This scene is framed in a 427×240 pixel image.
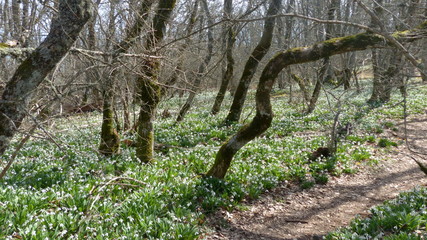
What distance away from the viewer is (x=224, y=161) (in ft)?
21.7

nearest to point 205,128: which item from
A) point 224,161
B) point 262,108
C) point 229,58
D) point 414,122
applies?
point 229,58

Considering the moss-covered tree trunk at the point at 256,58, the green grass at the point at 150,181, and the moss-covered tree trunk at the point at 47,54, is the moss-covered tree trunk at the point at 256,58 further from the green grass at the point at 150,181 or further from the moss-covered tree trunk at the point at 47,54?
the moss-covered tree trunk at the point at 47,54

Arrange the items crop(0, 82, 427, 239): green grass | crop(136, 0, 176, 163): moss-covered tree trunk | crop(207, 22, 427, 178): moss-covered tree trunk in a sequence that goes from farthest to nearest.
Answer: crop(136, 0, 176, 163): moss-covered tree trunk → crop(207, 22, 427, 178): moss-covered tree trunk → crop(0, 82, 427, 239): green grass

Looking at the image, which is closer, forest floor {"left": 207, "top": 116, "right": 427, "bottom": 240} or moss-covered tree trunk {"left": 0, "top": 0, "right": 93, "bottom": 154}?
moss-covered tree trunk {"left": 0, "top": 0, "right": 93, "bottom": 154}

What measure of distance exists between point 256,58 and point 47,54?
9358 mm

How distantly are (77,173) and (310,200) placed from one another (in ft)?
16.1

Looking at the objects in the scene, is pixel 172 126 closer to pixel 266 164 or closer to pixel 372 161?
pixel 266 164

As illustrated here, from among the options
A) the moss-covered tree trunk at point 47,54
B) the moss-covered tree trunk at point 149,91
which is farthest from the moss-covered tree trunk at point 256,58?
the moss-covered tree trunk at point 47,54

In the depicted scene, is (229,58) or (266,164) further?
(229,58)

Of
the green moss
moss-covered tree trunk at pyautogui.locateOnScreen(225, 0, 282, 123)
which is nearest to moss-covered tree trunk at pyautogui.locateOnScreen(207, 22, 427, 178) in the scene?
the green moss

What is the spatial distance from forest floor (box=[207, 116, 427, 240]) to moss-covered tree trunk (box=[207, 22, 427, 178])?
1.15m

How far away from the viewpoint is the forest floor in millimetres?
5523

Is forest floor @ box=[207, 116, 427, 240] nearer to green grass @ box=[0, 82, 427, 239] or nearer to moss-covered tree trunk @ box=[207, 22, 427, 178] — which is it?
green grass @ box=[0, 82, 427, 239]

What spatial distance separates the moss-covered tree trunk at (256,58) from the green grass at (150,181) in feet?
5.70
